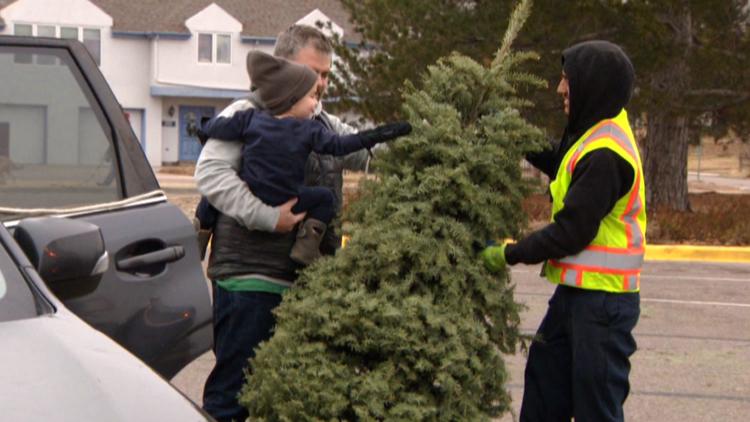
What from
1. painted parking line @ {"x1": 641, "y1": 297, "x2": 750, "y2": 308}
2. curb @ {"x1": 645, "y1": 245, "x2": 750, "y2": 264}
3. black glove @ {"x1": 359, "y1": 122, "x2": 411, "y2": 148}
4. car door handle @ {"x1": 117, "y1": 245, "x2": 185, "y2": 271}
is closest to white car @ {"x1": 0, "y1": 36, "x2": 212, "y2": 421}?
car door handle @ {"x1": 117, "y1": 245, "x2": 185, "y2": 271}

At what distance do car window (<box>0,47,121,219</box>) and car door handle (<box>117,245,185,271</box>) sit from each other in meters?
0.27

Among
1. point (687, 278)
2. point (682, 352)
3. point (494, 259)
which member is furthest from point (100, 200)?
point (687, 278)

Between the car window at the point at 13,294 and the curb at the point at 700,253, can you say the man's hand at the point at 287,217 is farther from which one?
the curb at the point at 700,253

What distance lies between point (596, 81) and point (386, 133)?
29.6 inches

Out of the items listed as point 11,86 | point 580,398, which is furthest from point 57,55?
point 580,398

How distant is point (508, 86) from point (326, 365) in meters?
1.11

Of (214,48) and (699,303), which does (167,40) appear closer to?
(214,48)

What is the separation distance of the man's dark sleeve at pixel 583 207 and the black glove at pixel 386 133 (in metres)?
0.51

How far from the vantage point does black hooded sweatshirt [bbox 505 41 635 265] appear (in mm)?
4148

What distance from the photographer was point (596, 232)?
4.20 m

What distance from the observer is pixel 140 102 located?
163 ft

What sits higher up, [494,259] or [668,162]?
[494,259]

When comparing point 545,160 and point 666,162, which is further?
point 666,162

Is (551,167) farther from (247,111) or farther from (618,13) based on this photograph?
(618,13)
